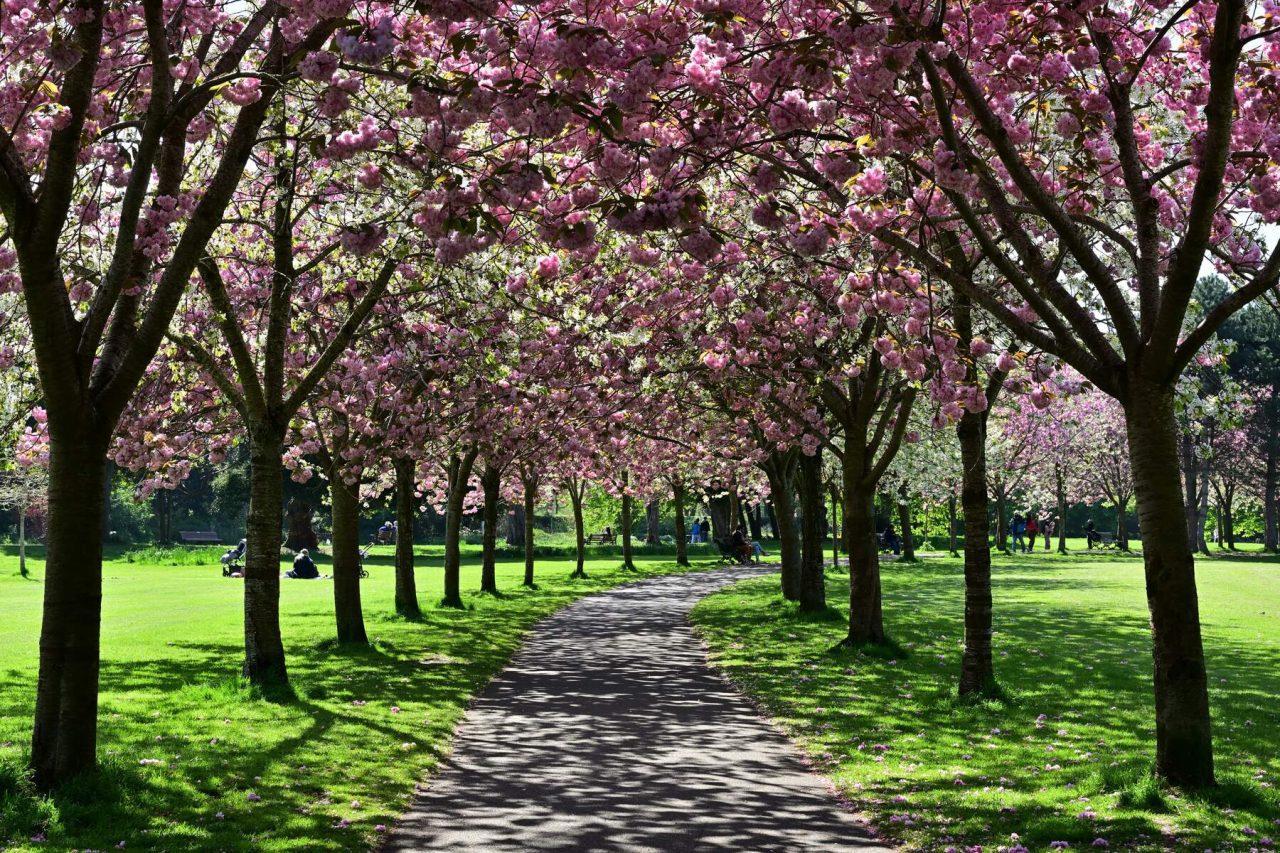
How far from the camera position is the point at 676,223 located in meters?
6.10

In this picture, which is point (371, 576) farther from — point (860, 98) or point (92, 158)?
point (860, 98)

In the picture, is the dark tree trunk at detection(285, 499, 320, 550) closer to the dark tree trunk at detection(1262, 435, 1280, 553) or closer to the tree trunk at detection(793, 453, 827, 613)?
the tree trunk at detection(793, 453, 827, 613)

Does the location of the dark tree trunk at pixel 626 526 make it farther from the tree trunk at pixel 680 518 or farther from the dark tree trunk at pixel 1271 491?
the dark tree trunk at pixel 1271 491

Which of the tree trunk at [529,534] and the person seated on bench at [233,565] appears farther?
the person seated on bench at [233,565]

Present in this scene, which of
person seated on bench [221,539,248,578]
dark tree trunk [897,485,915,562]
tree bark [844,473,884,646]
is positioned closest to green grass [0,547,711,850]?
tree bark [844,473,884,646]

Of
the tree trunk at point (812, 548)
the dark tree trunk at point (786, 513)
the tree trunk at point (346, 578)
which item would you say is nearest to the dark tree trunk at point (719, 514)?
the dark tree trunk at point (786, 513)

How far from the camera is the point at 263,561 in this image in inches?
517

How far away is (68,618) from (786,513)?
18828mm

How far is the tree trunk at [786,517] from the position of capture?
24719mm

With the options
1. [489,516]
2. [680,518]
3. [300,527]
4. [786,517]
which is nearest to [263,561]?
[786,517]

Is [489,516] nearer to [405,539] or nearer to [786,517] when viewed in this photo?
[405,539]

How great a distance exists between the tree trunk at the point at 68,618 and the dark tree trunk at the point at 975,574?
8470 millimetres

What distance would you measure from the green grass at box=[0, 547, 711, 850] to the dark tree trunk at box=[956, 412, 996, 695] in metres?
5.62

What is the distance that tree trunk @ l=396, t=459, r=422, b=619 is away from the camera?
21.1 metres
